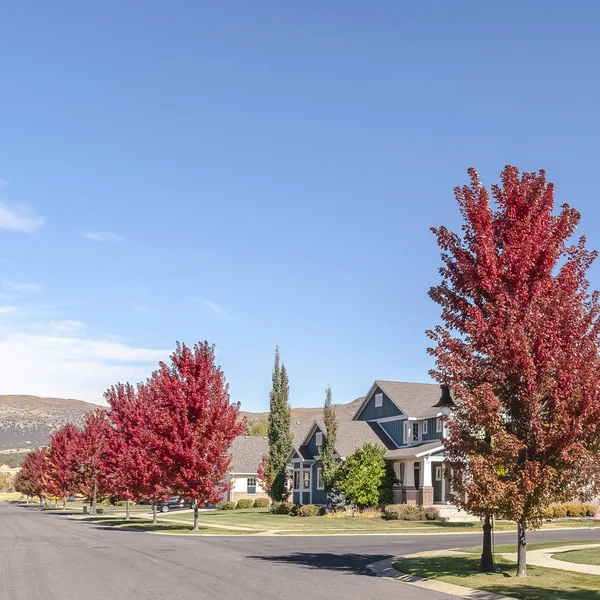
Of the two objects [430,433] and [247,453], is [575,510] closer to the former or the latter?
[430,433]

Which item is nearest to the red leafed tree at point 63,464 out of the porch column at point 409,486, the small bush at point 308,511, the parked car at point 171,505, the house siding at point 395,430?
the parked car at point 171,505

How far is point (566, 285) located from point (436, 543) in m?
14.5

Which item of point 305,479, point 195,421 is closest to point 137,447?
point 195,421

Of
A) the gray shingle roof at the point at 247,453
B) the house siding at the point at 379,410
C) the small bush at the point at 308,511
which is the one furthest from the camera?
the gray shingle roof at the point at 247,453

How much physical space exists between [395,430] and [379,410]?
310 cm

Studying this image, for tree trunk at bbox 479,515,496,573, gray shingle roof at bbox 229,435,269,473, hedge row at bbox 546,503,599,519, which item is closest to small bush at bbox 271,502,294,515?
hedge row at bbox 546,503,599,519

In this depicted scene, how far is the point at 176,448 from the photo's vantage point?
1372 inches

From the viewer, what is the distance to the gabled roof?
52.7m

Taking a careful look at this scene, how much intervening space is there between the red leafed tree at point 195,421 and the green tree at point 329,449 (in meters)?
14.4

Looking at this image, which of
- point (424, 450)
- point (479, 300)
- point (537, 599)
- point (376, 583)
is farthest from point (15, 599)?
point (424, 450)

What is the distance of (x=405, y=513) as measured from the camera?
1743 inches

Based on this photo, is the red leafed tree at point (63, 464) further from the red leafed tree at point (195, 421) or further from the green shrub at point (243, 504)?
the red leafed tree at point (195, 421)

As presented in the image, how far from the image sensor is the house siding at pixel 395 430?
53.5m

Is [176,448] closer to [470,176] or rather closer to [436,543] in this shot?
[436,543]
